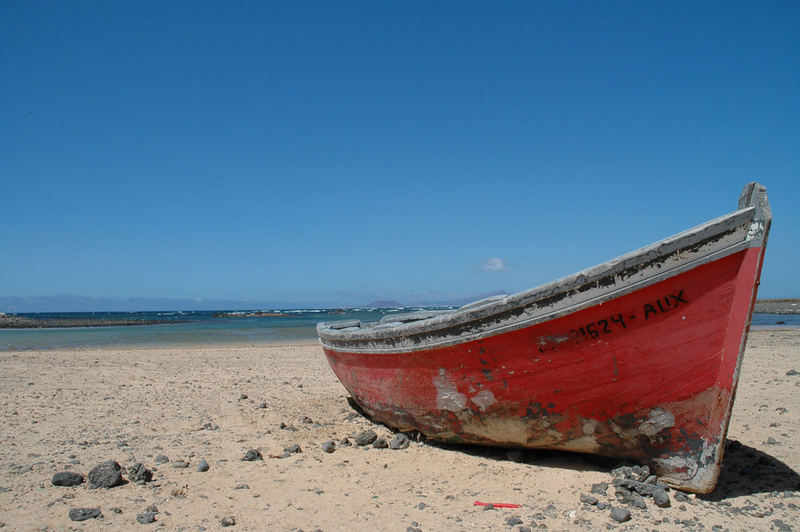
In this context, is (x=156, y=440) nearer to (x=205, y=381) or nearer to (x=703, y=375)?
(x=205, y=381)

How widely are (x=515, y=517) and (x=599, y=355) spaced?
1.29 m

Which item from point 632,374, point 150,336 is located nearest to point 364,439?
point 632,374

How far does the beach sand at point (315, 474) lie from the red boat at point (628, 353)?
398 mm

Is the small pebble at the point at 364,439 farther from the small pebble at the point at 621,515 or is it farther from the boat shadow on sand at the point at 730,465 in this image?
the small pebble at the point at 621,515

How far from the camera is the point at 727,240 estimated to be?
3207mm

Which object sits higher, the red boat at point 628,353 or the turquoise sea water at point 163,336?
the red boat at point 628,353

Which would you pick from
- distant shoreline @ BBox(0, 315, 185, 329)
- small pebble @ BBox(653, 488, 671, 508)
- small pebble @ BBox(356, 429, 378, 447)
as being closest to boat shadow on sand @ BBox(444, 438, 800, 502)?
small pebble @ BBox(653, 488, 671, 508)

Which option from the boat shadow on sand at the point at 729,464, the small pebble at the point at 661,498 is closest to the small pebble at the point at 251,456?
the boat shadow on sand at the point at 729,464

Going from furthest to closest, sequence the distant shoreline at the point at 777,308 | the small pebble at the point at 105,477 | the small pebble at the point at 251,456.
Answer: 1. the distant shoreline at the point at 777,308
2. the small pebble at the point at 251,456
3. the small pebble at the point at 105,477

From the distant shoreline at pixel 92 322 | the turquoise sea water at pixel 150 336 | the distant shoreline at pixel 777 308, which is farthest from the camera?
the distant shoreline at pixel 777 308

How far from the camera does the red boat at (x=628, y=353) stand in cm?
327

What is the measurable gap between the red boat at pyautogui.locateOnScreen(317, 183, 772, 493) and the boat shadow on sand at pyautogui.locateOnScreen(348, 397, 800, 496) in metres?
0.24

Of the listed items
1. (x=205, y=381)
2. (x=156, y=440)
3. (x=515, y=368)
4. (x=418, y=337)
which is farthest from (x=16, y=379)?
(x=515, y=368)

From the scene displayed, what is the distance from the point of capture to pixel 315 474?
14.0ft
